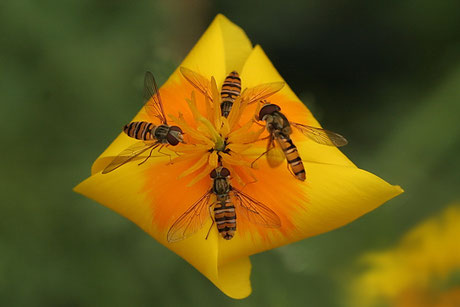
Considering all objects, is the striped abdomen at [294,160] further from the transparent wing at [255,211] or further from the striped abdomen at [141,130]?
the striped abdomen at [141,130]

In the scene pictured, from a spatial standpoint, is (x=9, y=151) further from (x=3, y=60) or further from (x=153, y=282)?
(x=153, y=282)

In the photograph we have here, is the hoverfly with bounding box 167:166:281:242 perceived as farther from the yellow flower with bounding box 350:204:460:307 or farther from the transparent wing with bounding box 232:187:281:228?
the yellow flower with bounding box 350:204:460:307

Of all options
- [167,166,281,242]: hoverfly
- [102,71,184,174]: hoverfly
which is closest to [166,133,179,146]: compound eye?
[102,71,184,174]: hoverfly

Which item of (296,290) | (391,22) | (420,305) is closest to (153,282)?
(296,290)

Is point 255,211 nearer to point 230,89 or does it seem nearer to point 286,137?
point 286,137


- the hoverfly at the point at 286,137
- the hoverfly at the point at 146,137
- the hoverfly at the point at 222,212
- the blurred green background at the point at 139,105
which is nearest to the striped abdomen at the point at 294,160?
the hoverfly at the point at 286,137

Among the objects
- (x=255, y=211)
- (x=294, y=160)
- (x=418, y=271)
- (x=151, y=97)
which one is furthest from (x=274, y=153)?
(x=418, y=271)
